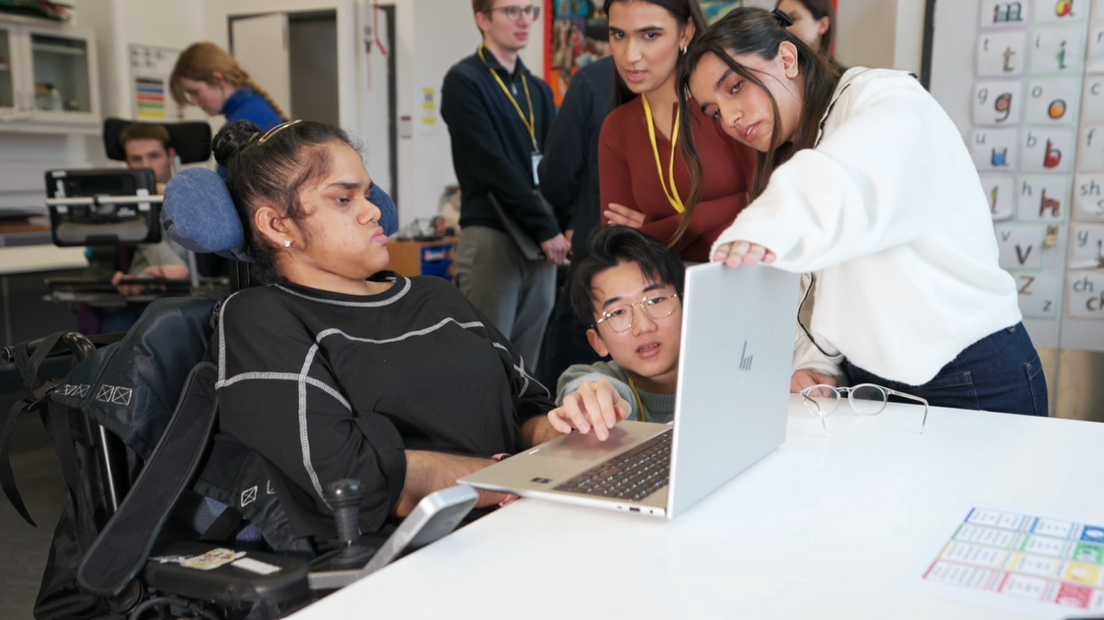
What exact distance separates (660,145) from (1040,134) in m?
1.83

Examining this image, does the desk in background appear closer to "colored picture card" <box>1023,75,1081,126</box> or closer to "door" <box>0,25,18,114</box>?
"door" <box>0,25,18,114</box>

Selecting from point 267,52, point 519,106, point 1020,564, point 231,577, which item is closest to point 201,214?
point 231,577

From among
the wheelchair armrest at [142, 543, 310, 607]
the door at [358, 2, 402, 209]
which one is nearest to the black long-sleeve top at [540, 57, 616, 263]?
the wheelchair armrest at [142, 543, 310, 607]

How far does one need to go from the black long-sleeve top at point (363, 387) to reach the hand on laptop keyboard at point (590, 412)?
230mm

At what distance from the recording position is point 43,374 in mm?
4566

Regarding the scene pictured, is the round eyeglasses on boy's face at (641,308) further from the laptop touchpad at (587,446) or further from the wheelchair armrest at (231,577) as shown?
the wheelchair armrest at (231,577)

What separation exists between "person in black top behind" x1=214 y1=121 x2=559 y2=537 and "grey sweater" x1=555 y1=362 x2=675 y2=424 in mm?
61

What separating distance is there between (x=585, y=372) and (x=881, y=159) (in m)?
0.72

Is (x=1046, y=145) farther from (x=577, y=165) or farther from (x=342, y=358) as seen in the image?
(x=342, y=358)

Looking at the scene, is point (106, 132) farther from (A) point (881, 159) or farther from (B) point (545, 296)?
(A) point (881, 159)

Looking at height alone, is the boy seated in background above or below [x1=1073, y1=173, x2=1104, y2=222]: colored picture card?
below

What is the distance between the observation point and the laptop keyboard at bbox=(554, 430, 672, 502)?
3.54 ft

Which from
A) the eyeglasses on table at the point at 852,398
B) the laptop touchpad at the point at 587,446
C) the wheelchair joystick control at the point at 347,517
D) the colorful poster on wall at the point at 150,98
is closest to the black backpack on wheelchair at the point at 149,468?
the wheelchair joystick control at the point at 347,517

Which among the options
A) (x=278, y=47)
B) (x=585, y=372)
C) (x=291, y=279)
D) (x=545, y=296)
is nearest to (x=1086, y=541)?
(x=585, y=372)
